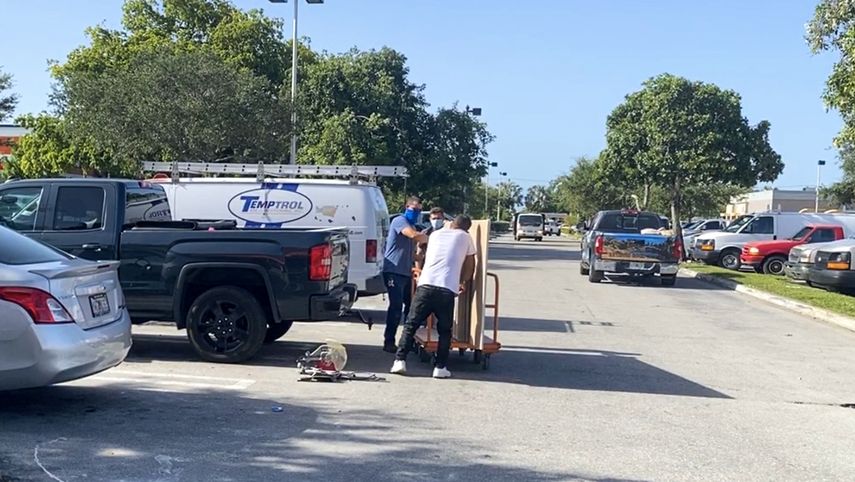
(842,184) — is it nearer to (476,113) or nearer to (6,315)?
(476,113)

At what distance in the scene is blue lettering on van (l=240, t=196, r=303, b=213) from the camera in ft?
44.1

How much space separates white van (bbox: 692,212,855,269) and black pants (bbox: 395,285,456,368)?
22.2 meters

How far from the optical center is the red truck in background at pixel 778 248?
26.2m

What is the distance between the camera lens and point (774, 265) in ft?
88.0

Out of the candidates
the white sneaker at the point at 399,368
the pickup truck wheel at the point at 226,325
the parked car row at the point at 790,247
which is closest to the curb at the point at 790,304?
the parked car row at the point at 790,247

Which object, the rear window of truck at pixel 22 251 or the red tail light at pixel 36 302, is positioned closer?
the red tail light at pixel 36 302

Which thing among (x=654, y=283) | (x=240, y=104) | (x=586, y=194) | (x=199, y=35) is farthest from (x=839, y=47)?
(x=586, y=194)

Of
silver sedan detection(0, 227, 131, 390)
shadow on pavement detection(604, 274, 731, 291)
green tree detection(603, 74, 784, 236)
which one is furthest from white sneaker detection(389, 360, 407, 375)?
green tree detection(603, 74, 784, 236)

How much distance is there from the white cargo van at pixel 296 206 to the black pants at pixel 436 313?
12.7 feet

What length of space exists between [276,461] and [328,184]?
7725mm

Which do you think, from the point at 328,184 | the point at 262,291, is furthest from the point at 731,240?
the point at 262,291

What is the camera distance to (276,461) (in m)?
5.92

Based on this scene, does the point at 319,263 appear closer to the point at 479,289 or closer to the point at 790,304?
the point at 479,289

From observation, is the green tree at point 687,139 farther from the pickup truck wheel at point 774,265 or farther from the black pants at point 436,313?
the black pants at point 436,313
